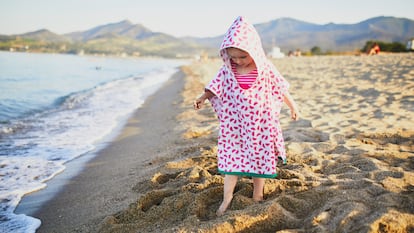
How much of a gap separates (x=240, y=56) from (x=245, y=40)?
0.42 feet

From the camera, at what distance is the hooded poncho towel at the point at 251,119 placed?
2.40 meters

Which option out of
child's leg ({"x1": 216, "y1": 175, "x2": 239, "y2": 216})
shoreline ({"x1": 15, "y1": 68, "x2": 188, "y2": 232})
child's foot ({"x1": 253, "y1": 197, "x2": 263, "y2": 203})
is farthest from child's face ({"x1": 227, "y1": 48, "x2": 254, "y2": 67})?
shoreline ({"x1": 15, "y1": 68, "x2": 188, "y2": 232})

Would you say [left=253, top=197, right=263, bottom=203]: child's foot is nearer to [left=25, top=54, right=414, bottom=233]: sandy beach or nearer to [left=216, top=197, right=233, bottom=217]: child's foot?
[left=25, top=54, right=414, bottom=233]: sandy beach

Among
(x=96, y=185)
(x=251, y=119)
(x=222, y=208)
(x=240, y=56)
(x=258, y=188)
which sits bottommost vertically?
(x=96, y=185)

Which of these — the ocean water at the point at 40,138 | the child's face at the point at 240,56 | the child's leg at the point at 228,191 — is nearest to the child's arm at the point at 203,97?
the child's face at the point at 240,56

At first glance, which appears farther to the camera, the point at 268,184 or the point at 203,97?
the point at 268,184

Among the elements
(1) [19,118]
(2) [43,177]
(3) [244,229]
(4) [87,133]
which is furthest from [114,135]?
(3) [244,229]

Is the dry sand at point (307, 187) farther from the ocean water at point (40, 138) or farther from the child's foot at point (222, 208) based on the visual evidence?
the ocean water at point (40, 138)

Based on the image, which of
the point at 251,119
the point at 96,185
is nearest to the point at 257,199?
the point at 251,119

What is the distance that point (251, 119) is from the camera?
2.40 metres

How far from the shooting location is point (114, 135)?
6.12 metres

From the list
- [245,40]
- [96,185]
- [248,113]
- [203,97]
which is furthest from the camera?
[96,185]

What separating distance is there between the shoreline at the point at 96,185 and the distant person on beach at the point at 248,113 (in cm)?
109

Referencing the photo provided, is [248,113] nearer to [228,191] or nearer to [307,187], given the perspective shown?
[228,191]
